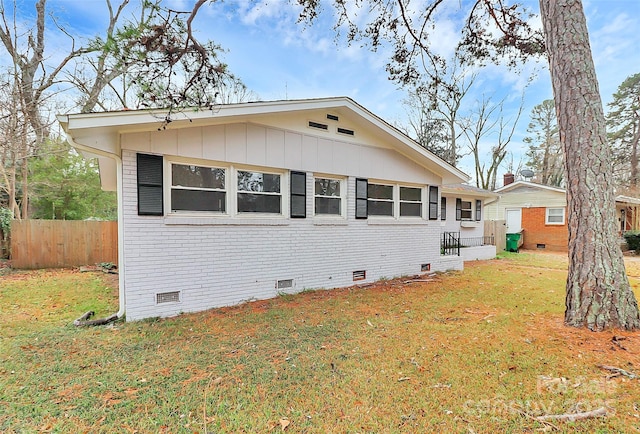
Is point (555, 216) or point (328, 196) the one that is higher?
point (328, 196)

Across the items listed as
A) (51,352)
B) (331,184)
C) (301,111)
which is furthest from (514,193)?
(51,352)

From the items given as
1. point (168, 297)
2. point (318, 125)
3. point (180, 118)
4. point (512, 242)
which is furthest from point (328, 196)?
point (512, 242)

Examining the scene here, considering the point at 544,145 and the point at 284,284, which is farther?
the point at 544,145

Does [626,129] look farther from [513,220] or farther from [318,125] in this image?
[318,125]

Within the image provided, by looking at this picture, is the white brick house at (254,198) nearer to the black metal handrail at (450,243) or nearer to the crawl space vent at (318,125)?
the crawl space vent at (318,125)

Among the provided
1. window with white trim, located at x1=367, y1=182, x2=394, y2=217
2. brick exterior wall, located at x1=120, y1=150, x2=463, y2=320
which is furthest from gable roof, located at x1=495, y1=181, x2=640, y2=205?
window with white trim, located at x1=367, y1=182, x2=394, y2=217

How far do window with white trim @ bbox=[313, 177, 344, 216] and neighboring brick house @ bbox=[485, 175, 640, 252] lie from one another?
11699 mm

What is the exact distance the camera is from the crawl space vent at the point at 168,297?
5057 millimetres

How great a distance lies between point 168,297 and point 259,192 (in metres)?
2.59

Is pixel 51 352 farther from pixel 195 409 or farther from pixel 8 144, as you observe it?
pixel 8 144

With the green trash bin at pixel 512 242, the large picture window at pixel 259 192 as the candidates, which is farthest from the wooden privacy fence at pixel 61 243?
the green trash bin at pixel 512 242

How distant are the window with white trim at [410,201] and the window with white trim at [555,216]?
12.3 m

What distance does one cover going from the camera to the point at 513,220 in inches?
712

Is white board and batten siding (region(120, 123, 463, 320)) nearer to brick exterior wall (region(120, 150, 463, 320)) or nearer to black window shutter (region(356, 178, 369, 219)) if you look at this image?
brick exterior wall (region(120, 150, 463, 320))
